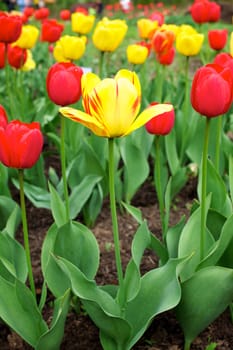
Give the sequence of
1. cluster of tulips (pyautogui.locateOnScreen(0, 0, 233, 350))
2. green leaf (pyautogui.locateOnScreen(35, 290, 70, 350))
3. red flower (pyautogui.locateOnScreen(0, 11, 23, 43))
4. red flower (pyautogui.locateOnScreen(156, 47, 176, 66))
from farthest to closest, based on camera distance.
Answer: red flower (pyautogui.locateOnScreen(156, 47, 176, 66)) < red flower (pyautogui.locateOnScreen(0, 11, 23, 43)) < green leaf (pyautogui.locateOnScreen(35, 290, 70, 350)) < cluster of tulips (pyautogui.locateOnScreen(0, 0, 233, 350))

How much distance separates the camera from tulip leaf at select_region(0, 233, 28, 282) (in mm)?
1697

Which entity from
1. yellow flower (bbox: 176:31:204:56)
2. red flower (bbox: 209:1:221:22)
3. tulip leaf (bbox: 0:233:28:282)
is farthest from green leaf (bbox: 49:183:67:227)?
red flower (bbox: 209:1:221:22)

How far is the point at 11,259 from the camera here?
5.94ft

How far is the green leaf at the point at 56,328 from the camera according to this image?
1480 millimetres

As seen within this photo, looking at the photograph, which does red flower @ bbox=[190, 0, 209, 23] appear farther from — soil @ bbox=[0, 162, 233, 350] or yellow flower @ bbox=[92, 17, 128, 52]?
soil @ bbox=[0, 162, 233, 350]

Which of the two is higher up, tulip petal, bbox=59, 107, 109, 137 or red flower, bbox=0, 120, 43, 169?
tulip petal, bbox=59, 107, 109, 137

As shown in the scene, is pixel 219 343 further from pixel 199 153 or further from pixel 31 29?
pixel 31 29

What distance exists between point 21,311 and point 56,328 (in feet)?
0.39

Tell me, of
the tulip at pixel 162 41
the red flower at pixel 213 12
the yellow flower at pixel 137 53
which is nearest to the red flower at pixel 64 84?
the tulip at pixel 162 41

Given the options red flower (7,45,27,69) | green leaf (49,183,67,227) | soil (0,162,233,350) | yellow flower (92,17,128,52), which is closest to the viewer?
soil (0,162,233,350)

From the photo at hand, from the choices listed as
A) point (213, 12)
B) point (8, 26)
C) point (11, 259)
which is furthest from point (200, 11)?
point (11, 259)

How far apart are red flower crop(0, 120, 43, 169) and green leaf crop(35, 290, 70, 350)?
32 centimetres

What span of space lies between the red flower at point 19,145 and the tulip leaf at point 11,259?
36cm

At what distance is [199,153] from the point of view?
8.77 feet
